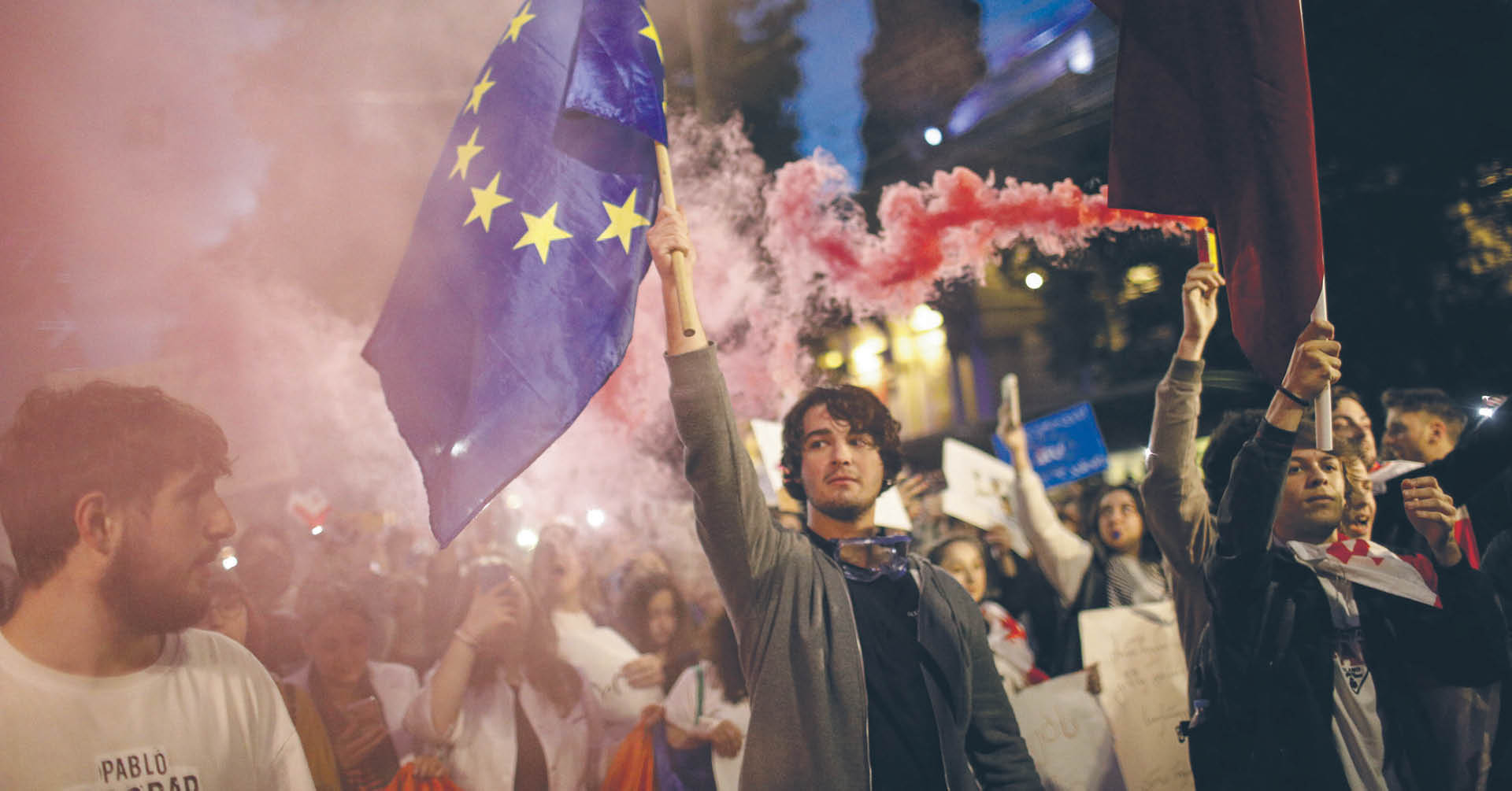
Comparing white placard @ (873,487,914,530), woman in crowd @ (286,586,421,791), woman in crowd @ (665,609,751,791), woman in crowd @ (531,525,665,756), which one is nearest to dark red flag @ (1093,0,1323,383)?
white placard @ (873,487,914,530)

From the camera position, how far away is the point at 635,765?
301cm

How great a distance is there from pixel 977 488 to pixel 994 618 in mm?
626

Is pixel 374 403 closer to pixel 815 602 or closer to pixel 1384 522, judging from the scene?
pixel 815 602

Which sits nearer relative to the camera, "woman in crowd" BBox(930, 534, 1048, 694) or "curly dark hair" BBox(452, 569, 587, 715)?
"curly dark hair" BBox(452, 569, 587, 715)

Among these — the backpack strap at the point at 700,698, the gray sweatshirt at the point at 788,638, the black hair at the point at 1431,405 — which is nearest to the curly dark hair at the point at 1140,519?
the black hair at the point at 1431,405

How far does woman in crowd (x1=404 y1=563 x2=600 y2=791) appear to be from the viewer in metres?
2.74

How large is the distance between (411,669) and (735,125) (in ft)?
8.48

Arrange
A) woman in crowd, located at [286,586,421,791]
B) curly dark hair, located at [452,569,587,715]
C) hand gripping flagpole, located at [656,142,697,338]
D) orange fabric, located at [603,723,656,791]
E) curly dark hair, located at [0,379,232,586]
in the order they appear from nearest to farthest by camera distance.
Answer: curly dark hair, located at [0,379,232,586] < hand gripping flagpole, located at [656,142,697,338] < woman in crowd, located at [286,586,421,791] < curly dark hair, located at [452,569,587,715] < orange fabric, located at [603,723,656,791]

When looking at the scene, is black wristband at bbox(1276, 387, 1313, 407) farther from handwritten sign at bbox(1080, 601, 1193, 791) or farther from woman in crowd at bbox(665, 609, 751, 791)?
woman in crowd at bbox(665, 609, 751, 791)

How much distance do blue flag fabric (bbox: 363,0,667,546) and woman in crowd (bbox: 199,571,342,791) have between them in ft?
2.00

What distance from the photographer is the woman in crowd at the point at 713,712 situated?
3088 millimetres

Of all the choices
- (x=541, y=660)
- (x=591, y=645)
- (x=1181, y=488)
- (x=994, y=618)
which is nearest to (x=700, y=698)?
(x=591, y=645)

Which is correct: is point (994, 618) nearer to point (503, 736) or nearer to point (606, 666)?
point (606, 666)

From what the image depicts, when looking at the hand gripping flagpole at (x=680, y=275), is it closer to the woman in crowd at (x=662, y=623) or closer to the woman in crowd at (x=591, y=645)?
the woman in crowd at (x=591, y=645)
